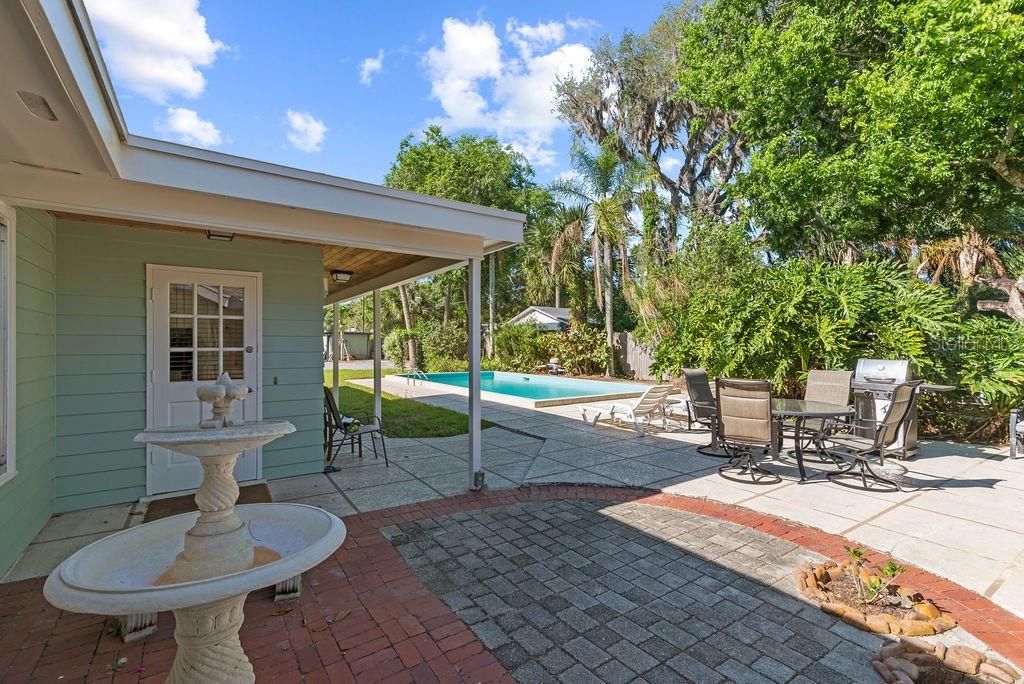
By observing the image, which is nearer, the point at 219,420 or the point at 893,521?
the point at 219,420

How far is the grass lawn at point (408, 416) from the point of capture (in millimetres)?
7809

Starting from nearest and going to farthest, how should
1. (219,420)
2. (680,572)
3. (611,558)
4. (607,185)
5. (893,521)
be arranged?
(219,420) < (680,572) < (611,558) < (893,521) < (607,185)

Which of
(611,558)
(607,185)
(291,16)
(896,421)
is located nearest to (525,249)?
(607,185)

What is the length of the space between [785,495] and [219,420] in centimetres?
488

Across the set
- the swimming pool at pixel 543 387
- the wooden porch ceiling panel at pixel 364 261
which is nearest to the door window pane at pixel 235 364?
the wooden porch ceiling panel at pixel 364 261

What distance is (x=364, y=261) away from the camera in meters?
6.09

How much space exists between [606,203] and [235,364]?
1421 cm

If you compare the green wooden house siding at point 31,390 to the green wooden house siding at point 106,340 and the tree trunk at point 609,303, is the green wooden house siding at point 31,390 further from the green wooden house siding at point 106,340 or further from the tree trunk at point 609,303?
the tree trunk at point 609,303

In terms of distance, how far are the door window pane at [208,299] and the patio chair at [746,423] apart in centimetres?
517

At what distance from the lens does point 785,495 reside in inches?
187

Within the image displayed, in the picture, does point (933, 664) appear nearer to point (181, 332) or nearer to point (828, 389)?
point (828, 389)

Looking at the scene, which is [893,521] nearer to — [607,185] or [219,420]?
[219,420]

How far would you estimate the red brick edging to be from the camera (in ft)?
7.25

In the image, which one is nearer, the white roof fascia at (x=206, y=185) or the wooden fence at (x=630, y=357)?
the white roof fascia at (x=206, y=185)
